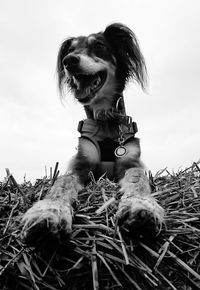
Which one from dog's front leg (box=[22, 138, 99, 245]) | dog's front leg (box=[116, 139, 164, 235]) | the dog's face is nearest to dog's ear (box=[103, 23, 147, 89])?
the dog's face

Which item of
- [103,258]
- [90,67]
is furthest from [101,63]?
[103,258]

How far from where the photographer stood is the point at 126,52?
5.41 m

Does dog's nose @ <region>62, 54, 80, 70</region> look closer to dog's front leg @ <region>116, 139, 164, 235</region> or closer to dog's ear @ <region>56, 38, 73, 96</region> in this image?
dog's ear @ <region>56, 38, 73, 96</region>

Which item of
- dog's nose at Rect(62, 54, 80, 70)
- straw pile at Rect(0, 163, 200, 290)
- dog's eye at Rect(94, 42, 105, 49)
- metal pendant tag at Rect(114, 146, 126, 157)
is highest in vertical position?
dog's eye at Rect(94, 42, 105, 49)

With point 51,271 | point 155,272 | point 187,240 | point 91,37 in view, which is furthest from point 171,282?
Answer: point 91,37

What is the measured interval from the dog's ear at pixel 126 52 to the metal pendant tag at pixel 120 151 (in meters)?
1.41

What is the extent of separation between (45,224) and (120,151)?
206 cm

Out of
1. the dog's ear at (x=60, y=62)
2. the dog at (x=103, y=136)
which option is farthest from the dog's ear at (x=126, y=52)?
the dog's ear at (x=60, y=62)

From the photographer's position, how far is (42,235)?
228 cm

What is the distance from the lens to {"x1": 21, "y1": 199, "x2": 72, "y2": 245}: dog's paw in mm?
2240

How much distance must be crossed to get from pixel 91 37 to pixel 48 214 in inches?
133

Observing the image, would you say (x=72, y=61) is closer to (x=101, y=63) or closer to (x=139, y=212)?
(x=101, y=63)

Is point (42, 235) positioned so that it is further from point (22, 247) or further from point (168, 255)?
point (168, 255)

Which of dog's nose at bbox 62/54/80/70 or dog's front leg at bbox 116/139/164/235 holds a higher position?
dog's nose at bbox 62/54/80/70
